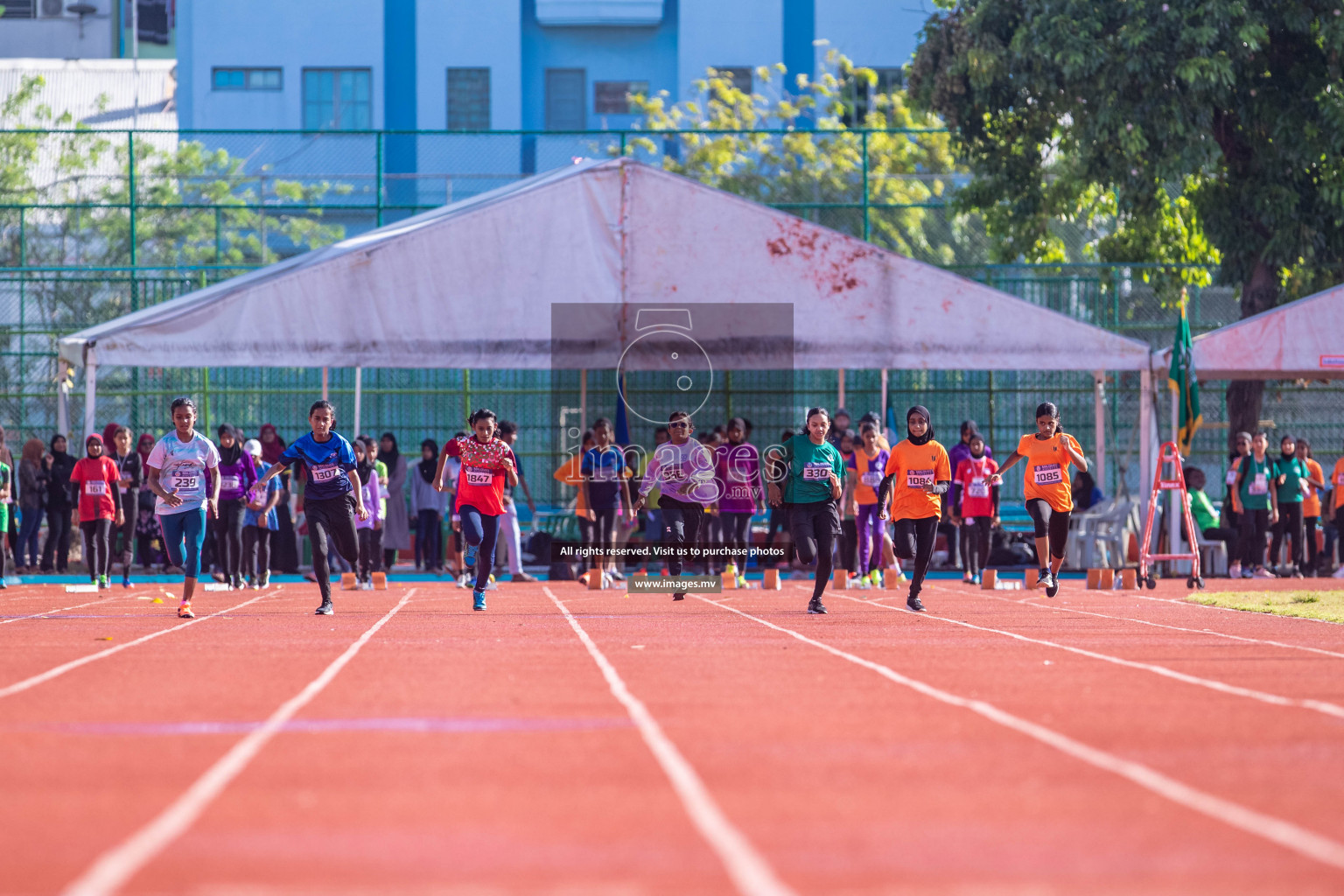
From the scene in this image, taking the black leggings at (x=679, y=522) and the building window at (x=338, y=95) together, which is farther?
the building window at (x=338, y=95)

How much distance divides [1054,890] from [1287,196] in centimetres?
2132

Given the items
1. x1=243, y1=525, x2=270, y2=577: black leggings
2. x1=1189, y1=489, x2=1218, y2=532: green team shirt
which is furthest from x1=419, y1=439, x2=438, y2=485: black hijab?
x1=1189, y1=489, x2=1218, y2=532: green team shirt

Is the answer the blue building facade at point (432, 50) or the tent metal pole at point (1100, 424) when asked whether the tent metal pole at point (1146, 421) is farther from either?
the blue building facade at point (432, 50)

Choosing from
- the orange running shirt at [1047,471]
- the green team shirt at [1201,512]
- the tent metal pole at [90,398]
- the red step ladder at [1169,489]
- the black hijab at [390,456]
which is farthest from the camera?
the green team shirt at [1201,512]

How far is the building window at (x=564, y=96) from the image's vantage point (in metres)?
44.8

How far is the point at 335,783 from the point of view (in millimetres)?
6414

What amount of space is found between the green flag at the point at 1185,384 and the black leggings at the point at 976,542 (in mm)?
2360

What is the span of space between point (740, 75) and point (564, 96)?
15.2ft

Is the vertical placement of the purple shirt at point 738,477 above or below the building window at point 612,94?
below

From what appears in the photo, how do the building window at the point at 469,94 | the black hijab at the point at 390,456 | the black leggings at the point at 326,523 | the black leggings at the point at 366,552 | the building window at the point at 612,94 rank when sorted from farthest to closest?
the building window at the point at 612,94 → the building window at the point at 469,94 → the black hijab at the point at 390,456 → the black leggings at the point at 366,552 → the black leggings at the point at 326,523

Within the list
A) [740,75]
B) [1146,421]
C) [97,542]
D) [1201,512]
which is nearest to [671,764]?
[97,542]

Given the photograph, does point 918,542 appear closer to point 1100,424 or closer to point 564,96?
point 1100,424

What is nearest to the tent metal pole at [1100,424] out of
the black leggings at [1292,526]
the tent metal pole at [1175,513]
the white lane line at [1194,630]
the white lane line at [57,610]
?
the tent metal pole at [1175,513]

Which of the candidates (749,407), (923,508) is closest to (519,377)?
(749,407)
